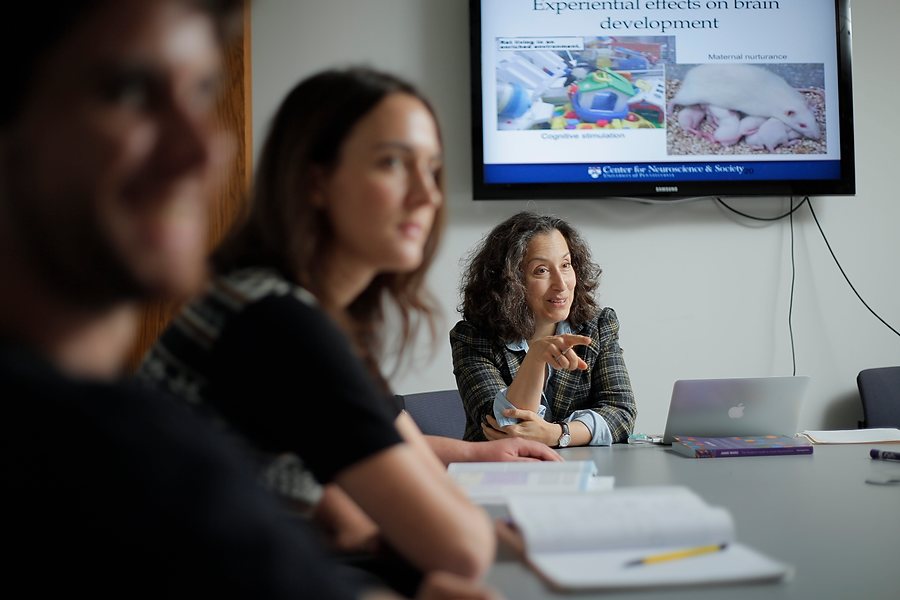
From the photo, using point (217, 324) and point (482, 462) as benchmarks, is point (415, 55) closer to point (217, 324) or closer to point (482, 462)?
point (482, 462)

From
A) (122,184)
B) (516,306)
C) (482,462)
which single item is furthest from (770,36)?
(122,184)

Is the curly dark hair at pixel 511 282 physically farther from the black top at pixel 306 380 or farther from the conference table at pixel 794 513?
the black top at pixel 306 380

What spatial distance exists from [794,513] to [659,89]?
7.83 feet

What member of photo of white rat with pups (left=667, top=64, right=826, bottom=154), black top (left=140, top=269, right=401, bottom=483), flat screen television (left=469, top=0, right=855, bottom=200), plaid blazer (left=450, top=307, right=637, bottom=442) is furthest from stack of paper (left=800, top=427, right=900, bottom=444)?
black top (left=140, top=269, right=401, bottom=483)

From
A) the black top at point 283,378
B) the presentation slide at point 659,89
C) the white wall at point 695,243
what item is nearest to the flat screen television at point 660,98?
the presentation slide at point 659,89

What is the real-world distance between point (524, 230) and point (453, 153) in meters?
0.82

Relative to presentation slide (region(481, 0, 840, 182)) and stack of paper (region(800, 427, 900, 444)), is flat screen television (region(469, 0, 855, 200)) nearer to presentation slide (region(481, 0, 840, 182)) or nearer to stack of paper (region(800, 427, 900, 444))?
presentation slide (region(481, 0, 840, 182))

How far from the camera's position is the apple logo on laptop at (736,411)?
6.96 ft

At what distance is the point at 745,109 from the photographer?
341 centimetres

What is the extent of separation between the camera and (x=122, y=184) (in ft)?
1.42

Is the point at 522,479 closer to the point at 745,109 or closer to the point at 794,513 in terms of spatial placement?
the point at 794,513

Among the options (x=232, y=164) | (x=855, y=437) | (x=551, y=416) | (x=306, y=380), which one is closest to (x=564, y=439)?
(x=551, y=416)

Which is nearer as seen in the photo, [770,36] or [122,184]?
[122,184]

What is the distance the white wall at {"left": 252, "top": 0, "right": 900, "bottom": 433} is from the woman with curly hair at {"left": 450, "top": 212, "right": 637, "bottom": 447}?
2.22 feet
